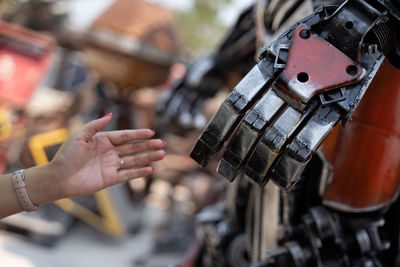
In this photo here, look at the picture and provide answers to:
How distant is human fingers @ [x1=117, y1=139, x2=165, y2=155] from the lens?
87 centimetres

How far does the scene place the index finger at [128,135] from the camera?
0.86 m

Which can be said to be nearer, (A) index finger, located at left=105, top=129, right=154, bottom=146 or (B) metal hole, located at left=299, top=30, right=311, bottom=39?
(B) metal hole, located at left=299, top=30, right=311, bottom=39

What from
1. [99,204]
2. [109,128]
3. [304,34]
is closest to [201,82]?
[109,128]

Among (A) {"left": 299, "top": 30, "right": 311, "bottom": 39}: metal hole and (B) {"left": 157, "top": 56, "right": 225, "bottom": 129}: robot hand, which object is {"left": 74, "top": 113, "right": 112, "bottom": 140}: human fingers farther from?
(B) {"left": 157, "top": 56, "right": 225, "bottom": 129}: robot hand

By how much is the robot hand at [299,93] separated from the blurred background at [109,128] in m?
1.52

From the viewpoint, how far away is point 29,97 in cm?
328

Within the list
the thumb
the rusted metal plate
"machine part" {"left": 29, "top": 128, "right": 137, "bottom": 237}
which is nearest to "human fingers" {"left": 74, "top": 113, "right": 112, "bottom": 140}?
the thumb

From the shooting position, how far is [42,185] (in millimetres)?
821

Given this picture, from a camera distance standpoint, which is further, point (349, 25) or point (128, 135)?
point (128, 135)

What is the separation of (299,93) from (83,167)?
53 centimetres

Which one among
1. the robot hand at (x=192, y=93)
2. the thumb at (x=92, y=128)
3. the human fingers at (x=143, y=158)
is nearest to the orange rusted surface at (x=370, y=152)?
the human fingers at (x=143, y=158)

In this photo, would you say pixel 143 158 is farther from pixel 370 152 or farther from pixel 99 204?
pixel 99 204

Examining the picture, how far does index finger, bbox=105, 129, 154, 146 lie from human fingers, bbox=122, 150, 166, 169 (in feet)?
0.14

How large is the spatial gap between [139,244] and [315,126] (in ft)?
9.08
